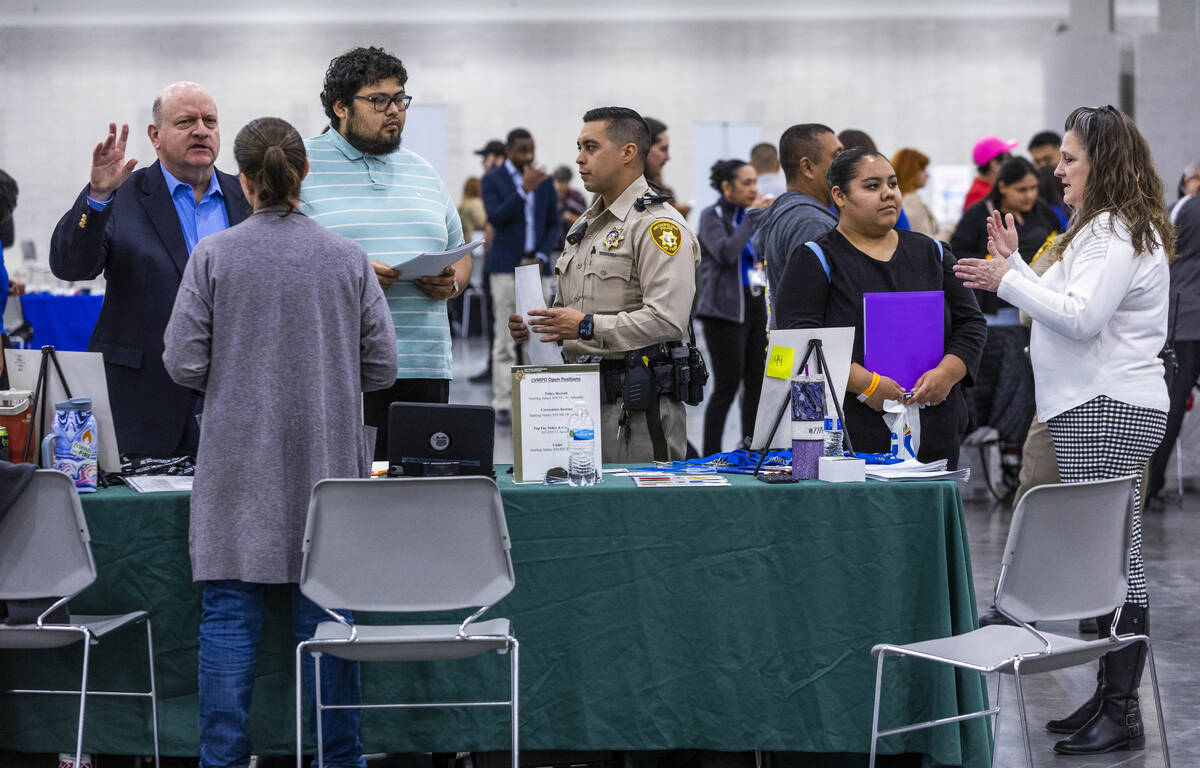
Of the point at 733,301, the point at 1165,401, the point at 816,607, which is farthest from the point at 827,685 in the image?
the point at 733,301

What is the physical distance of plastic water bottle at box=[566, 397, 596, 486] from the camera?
2.64 m

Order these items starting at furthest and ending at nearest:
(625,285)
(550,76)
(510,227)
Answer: (550,76) < (510,227) < (625,285)

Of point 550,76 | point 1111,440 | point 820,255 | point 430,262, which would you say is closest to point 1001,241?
point 820,255

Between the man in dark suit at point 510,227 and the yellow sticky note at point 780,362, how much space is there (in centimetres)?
476

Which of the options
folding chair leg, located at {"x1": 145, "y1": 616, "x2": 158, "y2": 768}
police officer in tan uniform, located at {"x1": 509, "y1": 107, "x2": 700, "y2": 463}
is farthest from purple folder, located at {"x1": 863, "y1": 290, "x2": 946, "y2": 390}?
folding chair leg, located at {"x1": 145, "y1": 616, "x2": 158, "y2": 768}

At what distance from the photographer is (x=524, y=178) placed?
783 centimetres

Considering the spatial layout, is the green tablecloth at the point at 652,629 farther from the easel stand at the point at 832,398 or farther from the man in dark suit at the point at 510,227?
the man in dark suit at the point at 510,227

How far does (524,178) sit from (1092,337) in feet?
17.6

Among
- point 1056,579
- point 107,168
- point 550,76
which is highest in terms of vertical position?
point 550,76

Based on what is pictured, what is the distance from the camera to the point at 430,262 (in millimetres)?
3010

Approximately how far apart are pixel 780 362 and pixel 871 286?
0.43 meters

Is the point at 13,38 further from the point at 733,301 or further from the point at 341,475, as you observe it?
the point at 341,475

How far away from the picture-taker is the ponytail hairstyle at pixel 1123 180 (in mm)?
2840

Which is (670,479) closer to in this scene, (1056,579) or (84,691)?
(1056,579)
